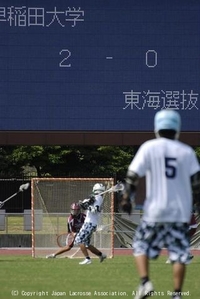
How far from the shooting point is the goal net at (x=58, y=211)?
1970 centimetres

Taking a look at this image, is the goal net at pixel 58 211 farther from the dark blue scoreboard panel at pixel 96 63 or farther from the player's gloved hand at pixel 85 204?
the player's gloved hand at pixel 85 204

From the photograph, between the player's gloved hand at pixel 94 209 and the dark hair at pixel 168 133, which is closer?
the dark hair at pixel 168 133

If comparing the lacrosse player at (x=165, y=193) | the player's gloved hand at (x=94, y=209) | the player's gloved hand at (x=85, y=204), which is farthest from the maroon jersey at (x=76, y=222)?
the lacrosse player at (x=165, y=193)

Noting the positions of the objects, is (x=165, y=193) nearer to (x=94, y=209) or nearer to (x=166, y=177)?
(x=166, y=177)

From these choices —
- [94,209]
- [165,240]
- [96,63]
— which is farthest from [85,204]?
[165,240]

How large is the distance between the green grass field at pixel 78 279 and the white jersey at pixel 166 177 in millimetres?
2745

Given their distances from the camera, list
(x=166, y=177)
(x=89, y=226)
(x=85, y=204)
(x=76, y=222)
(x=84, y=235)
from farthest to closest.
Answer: (x=76, y=222), (x=85, y=204), (x=89, y=226), (x=84, y=235), (x=166, y=177)

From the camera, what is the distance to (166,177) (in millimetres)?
8039

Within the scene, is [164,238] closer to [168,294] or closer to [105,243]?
[168,294]

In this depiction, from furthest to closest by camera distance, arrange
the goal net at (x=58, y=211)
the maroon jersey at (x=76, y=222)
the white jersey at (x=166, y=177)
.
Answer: the goal net at (x=58, y=211)
the maroon jersey at (x=76, y=222)
the white jersey at (x=166, y=177)

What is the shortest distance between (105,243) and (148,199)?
11725mm

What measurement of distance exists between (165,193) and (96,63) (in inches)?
455

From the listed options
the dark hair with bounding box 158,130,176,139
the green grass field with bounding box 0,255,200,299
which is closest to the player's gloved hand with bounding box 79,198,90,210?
the green grass field with bounding box 0,255,200,299

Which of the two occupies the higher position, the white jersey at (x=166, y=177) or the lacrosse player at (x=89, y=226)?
the white jersey at (x=166, y=177)
